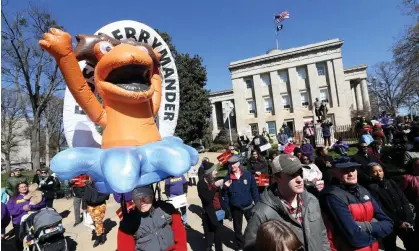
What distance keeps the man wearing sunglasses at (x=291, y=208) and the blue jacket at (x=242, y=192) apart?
7.35ft

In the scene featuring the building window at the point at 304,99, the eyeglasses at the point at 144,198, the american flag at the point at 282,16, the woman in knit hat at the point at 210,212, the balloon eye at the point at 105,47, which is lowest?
the woman in knit hat at the point at 210,212

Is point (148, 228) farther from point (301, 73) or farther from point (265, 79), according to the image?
point (265, 79)

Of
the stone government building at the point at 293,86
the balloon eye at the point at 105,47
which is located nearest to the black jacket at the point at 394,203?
the balloon eye at the point at 105,47

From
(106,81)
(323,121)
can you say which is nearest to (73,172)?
(106,81)

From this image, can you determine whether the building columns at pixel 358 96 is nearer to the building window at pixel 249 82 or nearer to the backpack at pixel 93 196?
the building window at pixel 249 82

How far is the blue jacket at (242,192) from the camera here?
15.4 ft

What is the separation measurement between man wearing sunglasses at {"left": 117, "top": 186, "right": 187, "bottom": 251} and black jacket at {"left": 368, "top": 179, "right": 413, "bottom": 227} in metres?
2.71

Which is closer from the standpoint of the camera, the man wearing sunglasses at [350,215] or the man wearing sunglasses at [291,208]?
the man wearing sunglasses at [291,208]

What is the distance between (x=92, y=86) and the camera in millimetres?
4586

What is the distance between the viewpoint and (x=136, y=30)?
4812 mm

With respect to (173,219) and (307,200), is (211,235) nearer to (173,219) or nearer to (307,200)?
(173,219)

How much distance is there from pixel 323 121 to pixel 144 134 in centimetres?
1563

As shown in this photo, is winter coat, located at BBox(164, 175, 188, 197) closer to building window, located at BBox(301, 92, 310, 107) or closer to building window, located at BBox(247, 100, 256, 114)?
building window, located at BBox(301, 92, 310, 107)

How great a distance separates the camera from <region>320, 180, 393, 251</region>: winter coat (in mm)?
2696
